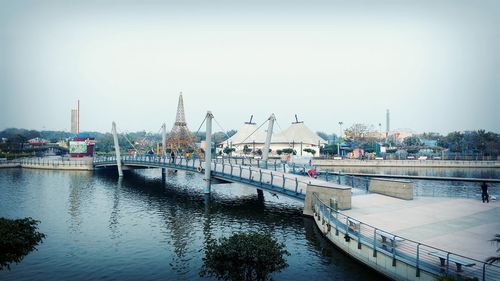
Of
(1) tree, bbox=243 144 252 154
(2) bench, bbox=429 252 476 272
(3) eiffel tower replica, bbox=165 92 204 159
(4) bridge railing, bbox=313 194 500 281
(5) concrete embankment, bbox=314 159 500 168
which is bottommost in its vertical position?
(4) bridge railing, bbox=313 194 500 281

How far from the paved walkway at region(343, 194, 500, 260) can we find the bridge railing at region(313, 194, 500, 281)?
1061mm

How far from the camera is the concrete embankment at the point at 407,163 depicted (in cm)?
7319

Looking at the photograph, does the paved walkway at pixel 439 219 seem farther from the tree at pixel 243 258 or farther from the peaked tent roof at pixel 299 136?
the peaked tent roof at pixel 299 136

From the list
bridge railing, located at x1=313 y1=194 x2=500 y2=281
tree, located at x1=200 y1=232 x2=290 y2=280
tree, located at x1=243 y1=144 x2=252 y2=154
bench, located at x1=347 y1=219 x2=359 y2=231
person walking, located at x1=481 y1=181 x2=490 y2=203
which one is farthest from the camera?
tree, located at x1=243 y1=144 x2=252 y2=154

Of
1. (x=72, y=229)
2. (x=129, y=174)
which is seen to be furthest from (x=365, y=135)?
(x=72, y=229)

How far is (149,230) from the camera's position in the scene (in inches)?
1069

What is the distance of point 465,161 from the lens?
75.6 m

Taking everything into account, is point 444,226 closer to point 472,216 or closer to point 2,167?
point 472,216

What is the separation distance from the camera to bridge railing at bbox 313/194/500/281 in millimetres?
13230

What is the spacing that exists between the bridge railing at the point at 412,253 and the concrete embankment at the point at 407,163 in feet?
202

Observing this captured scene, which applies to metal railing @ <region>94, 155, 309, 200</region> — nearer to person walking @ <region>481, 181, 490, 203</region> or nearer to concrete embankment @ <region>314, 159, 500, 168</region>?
person walking @ <region>481, 181, 490, 203</region>

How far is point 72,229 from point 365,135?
109101 mm

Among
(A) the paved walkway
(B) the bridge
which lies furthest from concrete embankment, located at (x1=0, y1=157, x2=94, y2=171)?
(A) the paved walkway

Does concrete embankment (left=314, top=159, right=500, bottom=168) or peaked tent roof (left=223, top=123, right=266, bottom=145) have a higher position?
peaked tent roof (left=223, top=123, right=266, bottom=145)
